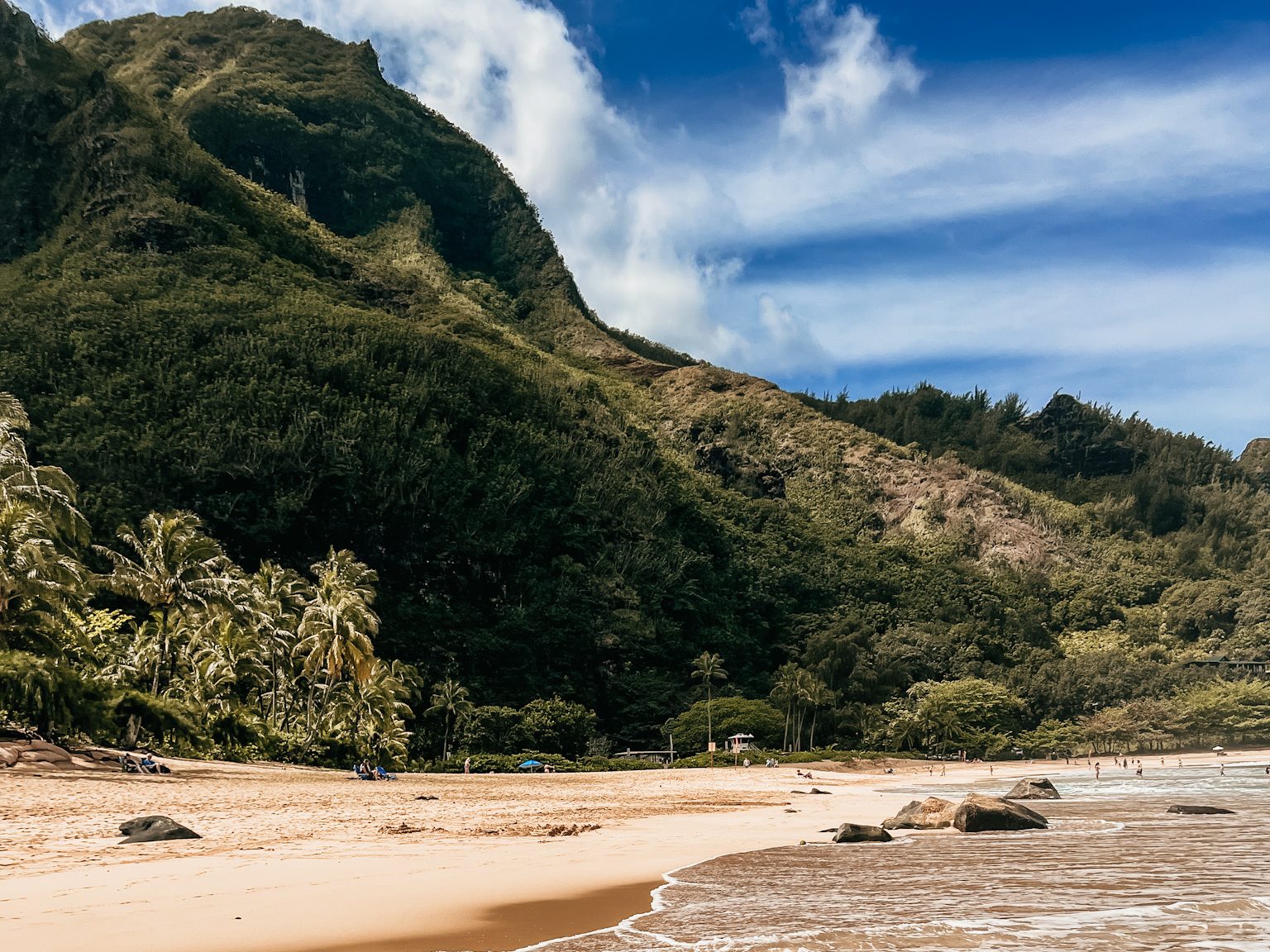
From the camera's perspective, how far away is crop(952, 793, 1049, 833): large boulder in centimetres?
2162

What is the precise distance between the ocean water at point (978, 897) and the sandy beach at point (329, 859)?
1.15 m

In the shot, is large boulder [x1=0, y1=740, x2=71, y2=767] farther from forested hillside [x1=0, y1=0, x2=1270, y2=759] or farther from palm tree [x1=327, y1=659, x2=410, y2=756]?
palm tree [x1=327, y1=659, x2=410, y2=756]

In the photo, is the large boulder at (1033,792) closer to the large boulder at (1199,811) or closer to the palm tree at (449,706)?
the large boulder at (1199,811)

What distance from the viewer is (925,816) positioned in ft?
75.2

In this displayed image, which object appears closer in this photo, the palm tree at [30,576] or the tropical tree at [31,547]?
the palm tree at [30,576]

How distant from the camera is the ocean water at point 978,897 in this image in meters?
9.99

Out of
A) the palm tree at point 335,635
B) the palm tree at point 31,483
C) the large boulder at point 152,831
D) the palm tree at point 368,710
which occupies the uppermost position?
the palm tree at point 31,483

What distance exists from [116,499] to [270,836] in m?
89.1

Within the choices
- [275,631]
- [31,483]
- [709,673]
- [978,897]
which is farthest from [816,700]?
[978,897]

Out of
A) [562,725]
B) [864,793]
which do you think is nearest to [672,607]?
[562,725]

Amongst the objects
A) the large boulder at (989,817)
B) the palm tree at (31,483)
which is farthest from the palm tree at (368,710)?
the large boulder at (989,817)

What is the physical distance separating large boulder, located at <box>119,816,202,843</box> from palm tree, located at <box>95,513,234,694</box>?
81.9 feet

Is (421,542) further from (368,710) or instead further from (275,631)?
(275,631)

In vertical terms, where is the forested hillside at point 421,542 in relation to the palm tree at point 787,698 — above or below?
above
